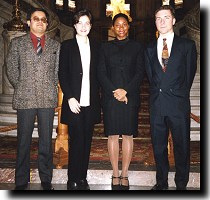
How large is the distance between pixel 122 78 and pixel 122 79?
0.04ft

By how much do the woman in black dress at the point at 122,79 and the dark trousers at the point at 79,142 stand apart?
22 cm

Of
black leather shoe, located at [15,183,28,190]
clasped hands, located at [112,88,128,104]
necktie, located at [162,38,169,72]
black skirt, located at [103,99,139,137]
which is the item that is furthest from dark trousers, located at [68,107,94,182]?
necktie, located at [162,38,169,72]

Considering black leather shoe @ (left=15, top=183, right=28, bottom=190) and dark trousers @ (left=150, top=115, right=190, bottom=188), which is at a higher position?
dark trousers @ (left=150, top=115, right=190, bottom=188)

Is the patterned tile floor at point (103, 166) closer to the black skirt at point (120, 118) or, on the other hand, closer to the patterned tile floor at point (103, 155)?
the patterned tile floor at point (103, 155)

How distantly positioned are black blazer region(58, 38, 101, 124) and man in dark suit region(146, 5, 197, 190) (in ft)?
1.97

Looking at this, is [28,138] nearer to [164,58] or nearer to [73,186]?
[73,186]

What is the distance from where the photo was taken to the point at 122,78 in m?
3.71

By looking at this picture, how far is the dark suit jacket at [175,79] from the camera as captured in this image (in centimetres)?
361

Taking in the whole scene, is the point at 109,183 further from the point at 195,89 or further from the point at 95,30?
the point at 95,30

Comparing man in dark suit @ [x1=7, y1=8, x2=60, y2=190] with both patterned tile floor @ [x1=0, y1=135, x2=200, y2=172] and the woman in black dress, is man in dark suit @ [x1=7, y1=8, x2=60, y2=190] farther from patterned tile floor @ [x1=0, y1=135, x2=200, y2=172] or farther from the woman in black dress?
patterned tile floor @ [x1=0, y1=135, x2=200, y2=172]

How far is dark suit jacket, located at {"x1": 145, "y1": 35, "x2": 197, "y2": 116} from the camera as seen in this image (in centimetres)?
361

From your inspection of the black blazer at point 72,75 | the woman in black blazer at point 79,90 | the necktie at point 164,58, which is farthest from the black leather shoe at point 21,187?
the necktie at point 164,58

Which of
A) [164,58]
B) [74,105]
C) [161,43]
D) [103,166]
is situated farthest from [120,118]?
[103,166]

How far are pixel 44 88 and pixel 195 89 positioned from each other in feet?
15.6
